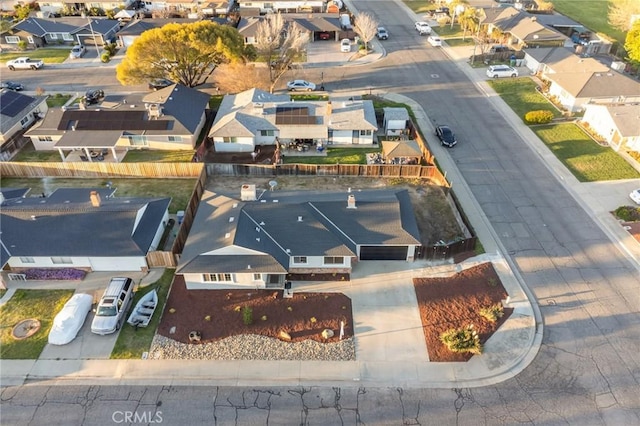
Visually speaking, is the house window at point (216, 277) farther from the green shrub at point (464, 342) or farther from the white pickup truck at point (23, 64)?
the white pickup truck at point (23, 64)

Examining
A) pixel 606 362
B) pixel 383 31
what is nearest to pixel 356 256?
pixel 606 362

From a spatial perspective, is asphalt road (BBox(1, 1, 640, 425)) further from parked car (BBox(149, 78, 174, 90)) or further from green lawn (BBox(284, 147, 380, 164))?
parked car (BBox(149, 78, 174, 90))

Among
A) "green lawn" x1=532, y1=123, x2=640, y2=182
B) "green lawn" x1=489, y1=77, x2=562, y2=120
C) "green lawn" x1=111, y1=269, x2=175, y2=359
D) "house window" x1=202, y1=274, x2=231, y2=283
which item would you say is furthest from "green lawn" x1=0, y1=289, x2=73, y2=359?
"green lawn" x1=489, y1=77, x2=562, y2=120

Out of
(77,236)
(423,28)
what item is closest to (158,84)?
(77,236)

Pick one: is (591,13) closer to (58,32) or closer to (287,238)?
(287,238)

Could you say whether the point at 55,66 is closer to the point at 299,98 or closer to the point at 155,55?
the point at 155,55

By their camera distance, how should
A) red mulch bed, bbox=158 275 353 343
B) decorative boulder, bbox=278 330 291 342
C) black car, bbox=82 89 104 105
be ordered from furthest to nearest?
black car, bbox=82 89 104 105, red mulch bed, bbox=158 275 353 343, decorative boulder, bbox=278 330 291 342

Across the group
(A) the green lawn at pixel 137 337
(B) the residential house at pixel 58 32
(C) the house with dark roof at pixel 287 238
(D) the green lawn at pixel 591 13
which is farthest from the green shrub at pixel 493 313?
(B) the residential house at pixel 58 32
